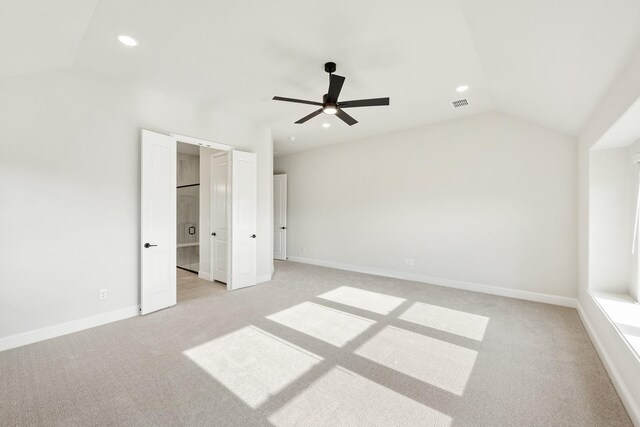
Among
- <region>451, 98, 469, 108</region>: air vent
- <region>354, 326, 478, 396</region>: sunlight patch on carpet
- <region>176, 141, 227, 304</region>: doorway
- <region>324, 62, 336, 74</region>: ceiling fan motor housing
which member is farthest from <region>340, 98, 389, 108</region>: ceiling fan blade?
<region>176, 141, 227, 304</region>: doorway

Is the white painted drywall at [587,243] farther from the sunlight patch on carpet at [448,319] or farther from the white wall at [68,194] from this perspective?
the white wall at [68,194]

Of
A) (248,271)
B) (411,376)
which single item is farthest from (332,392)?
(248,271)

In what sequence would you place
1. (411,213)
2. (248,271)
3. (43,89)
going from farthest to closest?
(411,213)
(248,271)
(43,89)

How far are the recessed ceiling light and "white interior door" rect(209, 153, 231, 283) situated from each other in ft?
7.50

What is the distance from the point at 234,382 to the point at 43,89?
3.51 meters

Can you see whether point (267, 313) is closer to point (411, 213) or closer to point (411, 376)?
point (411, 376)

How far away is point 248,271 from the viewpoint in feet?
15.9

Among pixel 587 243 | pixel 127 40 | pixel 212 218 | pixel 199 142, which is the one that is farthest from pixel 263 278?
pixel 587 243

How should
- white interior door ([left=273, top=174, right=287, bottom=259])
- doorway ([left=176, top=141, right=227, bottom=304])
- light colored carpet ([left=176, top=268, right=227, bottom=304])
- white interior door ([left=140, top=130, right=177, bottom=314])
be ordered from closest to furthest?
white interior door ([left=140, top=130, right=177, bottom=314]) → light colored carpet ([left=176, top=268, right=227, bottom=304]) → doorway ([left=176, top=141, right=227, bottom=304]) → white interior door ([left=273, top=174, right=287, bottom=259])

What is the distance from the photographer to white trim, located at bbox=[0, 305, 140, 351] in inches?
106

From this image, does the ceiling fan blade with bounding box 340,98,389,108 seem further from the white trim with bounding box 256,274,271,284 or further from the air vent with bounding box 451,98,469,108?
the white trim with bounding box 256,274,271,284

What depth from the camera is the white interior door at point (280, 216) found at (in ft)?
24.8

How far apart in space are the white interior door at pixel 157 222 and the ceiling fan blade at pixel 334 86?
2.36 metres

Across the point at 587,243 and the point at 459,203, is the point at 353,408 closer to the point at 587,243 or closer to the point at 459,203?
the point at 587,243
